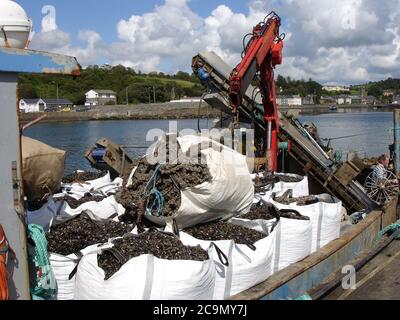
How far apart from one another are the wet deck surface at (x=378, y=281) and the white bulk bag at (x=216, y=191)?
131 cm

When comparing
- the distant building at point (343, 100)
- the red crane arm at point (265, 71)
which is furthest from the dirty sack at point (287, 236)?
the distant building at point (343, 100)

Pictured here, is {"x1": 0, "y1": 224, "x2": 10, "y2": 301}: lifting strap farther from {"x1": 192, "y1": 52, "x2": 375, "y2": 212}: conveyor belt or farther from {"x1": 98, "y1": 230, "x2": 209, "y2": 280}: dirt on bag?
{"x1": 192, "y1": 52, "x2": 375, "y2": 212}: conveyor belt

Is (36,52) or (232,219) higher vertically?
(36,52)

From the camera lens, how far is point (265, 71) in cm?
972

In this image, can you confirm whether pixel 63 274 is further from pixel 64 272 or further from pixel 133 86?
pixel 133 86

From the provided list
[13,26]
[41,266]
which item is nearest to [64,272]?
[41,266]

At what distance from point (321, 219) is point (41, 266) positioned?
10.6ft

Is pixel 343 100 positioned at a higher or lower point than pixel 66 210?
higher

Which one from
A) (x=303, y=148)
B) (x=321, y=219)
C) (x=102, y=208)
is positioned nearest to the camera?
(x=102, y=208)

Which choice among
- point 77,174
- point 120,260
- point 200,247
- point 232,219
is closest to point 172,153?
point 232,219

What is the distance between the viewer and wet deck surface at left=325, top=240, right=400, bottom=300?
193 inches

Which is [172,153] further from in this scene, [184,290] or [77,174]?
[77,174]
